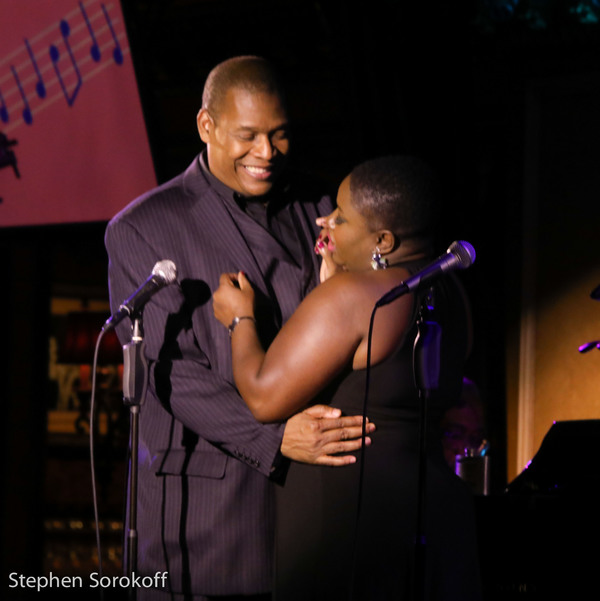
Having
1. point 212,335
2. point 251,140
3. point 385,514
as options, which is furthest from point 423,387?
point 251,140

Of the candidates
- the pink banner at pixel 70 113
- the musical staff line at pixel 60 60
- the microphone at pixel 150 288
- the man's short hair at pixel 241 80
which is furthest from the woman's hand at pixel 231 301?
the musical staff line at pixel 60 60

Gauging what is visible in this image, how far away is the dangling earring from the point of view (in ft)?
6.67

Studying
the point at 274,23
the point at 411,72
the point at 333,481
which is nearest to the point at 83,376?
the point at 274,23

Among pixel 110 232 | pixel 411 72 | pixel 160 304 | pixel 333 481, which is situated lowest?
pixel 333 481

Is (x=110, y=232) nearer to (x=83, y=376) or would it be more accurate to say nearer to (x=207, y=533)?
(x=207, y=533)

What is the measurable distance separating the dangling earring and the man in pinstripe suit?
0.39 meters

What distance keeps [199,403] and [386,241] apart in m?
0.61

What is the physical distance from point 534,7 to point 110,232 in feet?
7.77

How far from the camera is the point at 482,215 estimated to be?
4.34 m

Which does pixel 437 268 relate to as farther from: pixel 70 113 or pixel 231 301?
pixel 70 113

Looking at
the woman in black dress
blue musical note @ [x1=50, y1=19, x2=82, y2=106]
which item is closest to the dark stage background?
blue musical note @ [x1=50, y1=19, x2=82, y2=106]

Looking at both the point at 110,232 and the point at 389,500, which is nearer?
the point at 389,500

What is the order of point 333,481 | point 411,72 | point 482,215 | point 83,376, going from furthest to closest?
point 83,376, point 482,215, point 411,72, point 333,481

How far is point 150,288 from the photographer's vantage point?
215 centimetres
